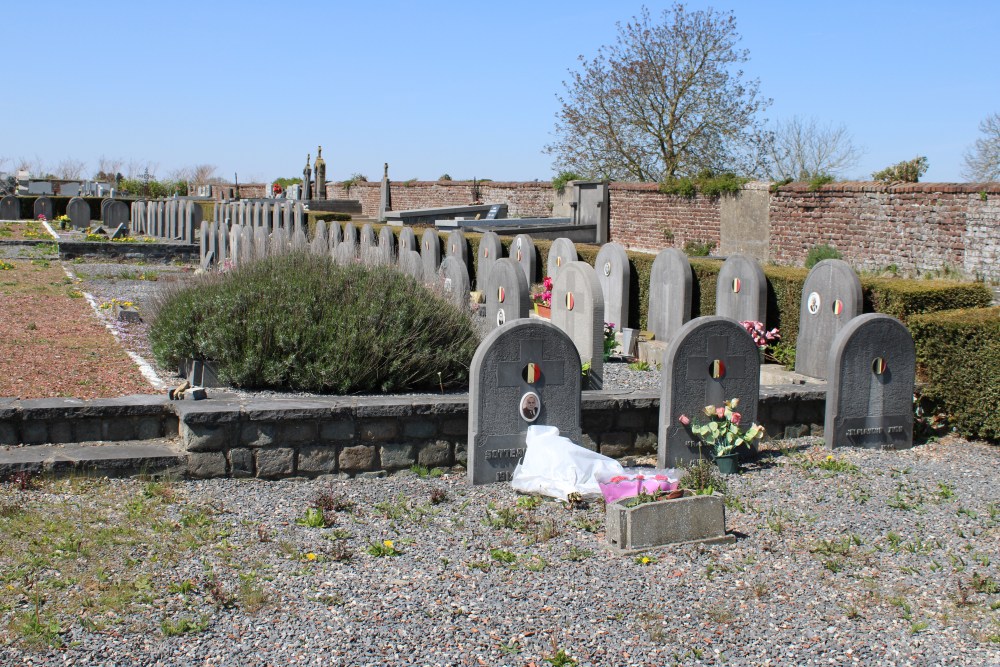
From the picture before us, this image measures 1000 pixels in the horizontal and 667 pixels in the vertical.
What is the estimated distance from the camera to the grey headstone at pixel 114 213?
3209 cm

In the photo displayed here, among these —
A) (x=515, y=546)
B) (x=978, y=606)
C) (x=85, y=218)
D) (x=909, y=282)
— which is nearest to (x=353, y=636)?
(x=515, y=546)

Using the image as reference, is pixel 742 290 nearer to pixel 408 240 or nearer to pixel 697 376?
Answer: pixel 697 376

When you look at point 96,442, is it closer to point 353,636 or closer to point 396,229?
point 353,636

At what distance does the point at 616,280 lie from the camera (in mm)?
11258

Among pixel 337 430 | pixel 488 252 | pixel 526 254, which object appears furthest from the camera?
pixel 488 252

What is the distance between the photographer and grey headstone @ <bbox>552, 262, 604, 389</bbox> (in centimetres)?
815

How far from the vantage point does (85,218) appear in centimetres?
3206

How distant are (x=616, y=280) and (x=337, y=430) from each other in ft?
19.4

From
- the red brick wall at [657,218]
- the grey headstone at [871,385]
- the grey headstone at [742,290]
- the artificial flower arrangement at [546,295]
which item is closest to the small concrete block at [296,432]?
the grey headstone at [871,385]

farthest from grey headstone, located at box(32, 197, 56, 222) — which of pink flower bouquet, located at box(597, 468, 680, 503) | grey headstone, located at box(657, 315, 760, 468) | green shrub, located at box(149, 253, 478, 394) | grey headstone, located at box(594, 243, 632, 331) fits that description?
pink flower bouquet, located at box(597, 468, 680, 503)

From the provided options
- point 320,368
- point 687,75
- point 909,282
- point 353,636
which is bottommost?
point 353,636

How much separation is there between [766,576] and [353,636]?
1.89 meters

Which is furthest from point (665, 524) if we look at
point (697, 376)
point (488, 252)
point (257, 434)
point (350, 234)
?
point (350, 234)

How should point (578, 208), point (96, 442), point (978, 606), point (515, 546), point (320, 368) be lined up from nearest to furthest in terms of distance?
point (978, 606)
point (515, 546)
point (96, 442)
point (320, 368)
point (578, 208)
